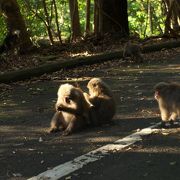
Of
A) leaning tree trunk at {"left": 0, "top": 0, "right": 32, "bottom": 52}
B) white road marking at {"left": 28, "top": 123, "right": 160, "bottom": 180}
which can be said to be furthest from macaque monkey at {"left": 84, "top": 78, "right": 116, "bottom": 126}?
leaning tree trunk at {"left": 0, "top": 0, "right": 32, "bottom": 52}

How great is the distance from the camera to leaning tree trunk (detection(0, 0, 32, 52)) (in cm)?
1585

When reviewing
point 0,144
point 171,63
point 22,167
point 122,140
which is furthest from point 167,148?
point 171,63

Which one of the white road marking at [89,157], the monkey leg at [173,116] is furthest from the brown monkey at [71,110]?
the monkey leg at [173,116]

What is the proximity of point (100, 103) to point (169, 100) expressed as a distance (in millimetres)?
984

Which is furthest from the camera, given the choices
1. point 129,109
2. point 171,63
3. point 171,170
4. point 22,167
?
point 171,63

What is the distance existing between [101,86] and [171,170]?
2.27 metres

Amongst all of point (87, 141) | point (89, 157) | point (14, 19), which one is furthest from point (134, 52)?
point (89, 157)

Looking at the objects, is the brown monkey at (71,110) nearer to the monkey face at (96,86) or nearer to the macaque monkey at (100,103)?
the macaque monkey at (100,103)

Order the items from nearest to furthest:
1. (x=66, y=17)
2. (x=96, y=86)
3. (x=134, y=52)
Result: (x=96, y=86) → (x=134, y=52) → (x=66, y=17)

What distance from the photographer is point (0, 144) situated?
23.0 ft

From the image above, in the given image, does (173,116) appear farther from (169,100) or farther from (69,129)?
(69,129)

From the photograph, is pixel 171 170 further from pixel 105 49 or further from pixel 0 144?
pixel 105 49

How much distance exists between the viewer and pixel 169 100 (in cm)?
712

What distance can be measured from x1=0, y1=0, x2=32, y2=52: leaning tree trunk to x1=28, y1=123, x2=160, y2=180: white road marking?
9.62m
